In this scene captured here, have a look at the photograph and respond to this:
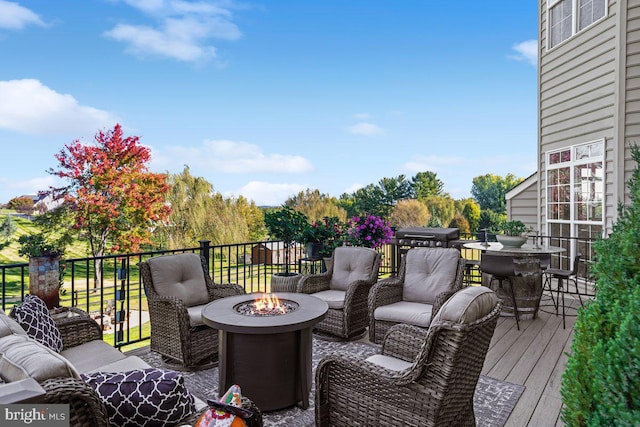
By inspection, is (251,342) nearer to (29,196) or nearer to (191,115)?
(29,196)

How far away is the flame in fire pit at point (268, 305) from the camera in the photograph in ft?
9.21

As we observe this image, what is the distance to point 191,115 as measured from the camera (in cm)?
1667

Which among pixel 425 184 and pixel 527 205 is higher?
pixel 425 184

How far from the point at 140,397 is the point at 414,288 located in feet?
10.0

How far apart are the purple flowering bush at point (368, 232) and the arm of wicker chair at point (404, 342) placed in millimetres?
2779

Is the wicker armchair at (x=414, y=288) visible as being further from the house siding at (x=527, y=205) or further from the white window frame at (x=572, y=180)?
the house siding at (x=527, y=205)

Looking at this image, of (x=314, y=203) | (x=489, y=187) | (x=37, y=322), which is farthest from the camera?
(x=489, y=187)

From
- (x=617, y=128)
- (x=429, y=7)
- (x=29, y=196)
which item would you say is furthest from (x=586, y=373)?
(x=29, y=196)

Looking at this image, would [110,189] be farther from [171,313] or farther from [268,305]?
[268,305]

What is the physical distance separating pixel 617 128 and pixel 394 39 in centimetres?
759

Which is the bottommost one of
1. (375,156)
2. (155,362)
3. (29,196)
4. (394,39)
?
(155,362)

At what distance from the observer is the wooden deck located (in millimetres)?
2482

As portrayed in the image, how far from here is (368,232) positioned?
5.23 meters

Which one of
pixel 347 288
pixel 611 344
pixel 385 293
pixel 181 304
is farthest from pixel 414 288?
pixel 611 344
